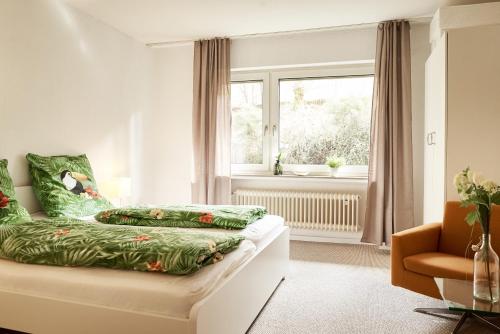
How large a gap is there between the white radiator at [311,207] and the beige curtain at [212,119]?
12.4 inches

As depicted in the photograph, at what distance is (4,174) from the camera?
2623 millimetres

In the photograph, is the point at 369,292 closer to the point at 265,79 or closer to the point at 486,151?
the point at 486,151

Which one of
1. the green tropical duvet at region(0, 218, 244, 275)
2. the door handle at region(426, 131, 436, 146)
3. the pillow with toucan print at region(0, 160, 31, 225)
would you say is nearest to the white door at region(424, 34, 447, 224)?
the door handle at region(426, 131, 436, 146)

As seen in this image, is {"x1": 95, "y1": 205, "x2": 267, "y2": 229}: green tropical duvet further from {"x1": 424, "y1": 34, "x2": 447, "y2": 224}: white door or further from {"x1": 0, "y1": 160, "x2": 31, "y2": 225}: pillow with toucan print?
{"x1": 424, "y1": 34, "x2": 447, "y2": 224}: white door

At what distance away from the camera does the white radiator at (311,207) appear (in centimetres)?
417

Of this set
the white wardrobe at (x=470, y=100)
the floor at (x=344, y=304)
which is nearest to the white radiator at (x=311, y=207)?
the floor at (x=344, y=304)

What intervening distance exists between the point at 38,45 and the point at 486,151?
368 cm

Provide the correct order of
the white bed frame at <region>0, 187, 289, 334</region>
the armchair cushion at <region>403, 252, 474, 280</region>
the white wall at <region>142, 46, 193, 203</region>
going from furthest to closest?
the white wall at <region>142, 46, 193, 203</region> < the armchair cushion at <region>403, 252, 474, 280</region> < the white bed frame at <region>0, 187, 289, 334</region>

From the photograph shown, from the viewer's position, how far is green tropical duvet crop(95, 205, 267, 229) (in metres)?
2.61

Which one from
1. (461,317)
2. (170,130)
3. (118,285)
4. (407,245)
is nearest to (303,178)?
(170,130)

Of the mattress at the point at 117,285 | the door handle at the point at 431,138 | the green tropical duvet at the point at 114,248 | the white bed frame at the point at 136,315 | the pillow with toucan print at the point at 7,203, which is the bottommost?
the white bed frame at the point at 136,315

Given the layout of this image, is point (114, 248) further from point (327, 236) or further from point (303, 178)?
point (327, 236)

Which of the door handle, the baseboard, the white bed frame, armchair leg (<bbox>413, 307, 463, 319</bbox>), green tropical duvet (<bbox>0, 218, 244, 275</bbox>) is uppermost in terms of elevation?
the door handle

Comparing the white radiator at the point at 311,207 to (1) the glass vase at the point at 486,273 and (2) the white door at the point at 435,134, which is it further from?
(1) the glass vase at the point at 486,273
